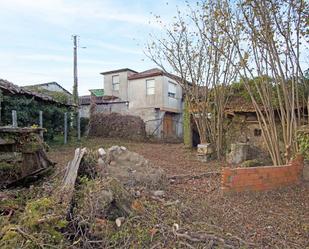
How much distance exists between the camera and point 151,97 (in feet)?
58.6

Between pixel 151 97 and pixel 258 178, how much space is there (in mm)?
13834

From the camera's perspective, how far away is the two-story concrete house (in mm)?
17641

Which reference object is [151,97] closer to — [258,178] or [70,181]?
[258,178]

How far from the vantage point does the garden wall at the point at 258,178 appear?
4254mm

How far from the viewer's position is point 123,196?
3.30 meters

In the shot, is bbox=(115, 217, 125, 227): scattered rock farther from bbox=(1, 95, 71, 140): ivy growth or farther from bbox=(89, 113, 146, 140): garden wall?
bbox=(89, 113, 146, 140): garden wall

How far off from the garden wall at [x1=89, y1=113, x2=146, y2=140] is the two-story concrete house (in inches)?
53.6

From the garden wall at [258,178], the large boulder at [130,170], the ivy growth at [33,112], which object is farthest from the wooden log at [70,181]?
the ivy growth at [33,112]

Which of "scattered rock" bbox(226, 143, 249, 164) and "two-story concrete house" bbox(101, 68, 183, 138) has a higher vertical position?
"two-story concrete house" bbox(101, 68, 183, 138)

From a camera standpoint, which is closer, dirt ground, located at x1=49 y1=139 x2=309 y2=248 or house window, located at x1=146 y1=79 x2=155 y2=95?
dirt ground, located at x1=49 y1=139 x2=309 y2=248

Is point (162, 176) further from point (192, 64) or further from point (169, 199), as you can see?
point (192, 64)

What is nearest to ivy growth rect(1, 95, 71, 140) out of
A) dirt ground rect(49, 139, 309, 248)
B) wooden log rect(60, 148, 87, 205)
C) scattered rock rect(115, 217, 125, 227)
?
wooden log rect(60, 148, 87, 205)

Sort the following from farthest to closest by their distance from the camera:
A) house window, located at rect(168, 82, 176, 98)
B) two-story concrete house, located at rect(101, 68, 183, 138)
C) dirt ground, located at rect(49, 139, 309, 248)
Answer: house window, located at rect(168, 82, 176, 98) → two-story concrete house, located at rect(101, 68, 183, 138) → dirt ground, located at rect(49, 139, 309, 248)

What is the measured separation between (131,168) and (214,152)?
4.28m
